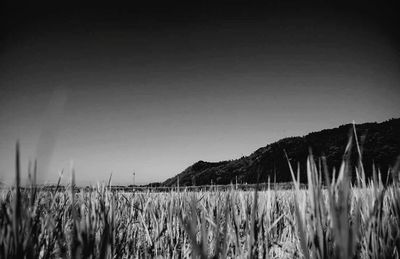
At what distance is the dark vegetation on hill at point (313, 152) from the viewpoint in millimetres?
36812

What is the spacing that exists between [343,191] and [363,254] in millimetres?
1071

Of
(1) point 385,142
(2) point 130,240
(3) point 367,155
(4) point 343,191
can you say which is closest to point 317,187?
Result: (4) point 343,191

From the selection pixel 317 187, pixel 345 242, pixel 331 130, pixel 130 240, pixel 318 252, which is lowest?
pixel 130 240

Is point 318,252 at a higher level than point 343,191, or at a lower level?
lower

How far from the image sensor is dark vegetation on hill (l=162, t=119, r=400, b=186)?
121 feet

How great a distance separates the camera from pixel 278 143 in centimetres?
5434

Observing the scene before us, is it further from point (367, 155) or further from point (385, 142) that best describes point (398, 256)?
point (385, 142)

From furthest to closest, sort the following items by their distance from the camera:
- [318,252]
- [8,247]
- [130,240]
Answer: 1. [130,240]
2. [318,252]
3. [8,247]

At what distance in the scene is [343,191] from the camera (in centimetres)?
79

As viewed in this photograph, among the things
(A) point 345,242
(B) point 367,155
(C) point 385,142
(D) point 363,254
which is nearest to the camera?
(A) point 345,242

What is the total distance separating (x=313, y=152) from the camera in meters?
41.5

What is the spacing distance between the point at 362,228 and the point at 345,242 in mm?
1102

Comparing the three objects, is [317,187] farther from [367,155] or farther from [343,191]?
[367,155]

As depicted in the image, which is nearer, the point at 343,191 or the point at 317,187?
the point at 343,191
